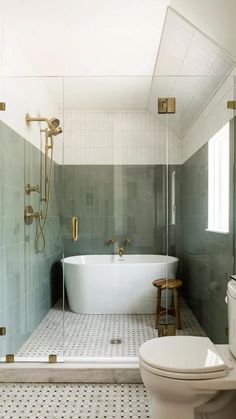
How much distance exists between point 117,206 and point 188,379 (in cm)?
204

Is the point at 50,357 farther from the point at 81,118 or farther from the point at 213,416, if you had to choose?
the point at 81,118

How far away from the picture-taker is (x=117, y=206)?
3.38m

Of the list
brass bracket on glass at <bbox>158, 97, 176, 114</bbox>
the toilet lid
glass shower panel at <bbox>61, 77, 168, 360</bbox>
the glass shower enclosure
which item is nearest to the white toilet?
the toilet lid

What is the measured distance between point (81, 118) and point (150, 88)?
79cm

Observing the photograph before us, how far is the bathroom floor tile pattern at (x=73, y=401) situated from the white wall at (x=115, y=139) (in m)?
2.04

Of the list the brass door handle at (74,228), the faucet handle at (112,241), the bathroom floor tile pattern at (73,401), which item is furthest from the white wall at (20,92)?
the bathroom floor tile pattern at (73,401)

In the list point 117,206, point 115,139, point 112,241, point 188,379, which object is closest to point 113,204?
point 117,206

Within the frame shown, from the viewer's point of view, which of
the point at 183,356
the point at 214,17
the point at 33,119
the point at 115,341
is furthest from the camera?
the point at 33,119

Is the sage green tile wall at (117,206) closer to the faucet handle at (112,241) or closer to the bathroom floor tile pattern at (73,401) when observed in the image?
the faucet handle at (112,241)

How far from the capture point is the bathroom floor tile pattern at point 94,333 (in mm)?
2715

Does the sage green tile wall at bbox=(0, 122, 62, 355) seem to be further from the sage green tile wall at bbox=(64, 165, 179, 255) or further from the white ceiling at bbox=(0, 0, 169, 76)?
the white ceiling at bbox=(0, 0, 169, 76)

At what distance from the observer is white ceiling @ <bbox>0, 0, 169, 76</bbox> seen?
244 cm

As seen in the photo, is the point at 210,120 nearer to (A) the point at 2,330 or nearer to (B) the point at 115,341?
(B) the point at 115,341

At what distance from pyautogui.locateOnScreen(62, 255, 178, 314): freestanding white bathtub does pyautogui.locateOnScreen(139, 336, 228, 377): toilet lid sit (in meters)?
1.40
